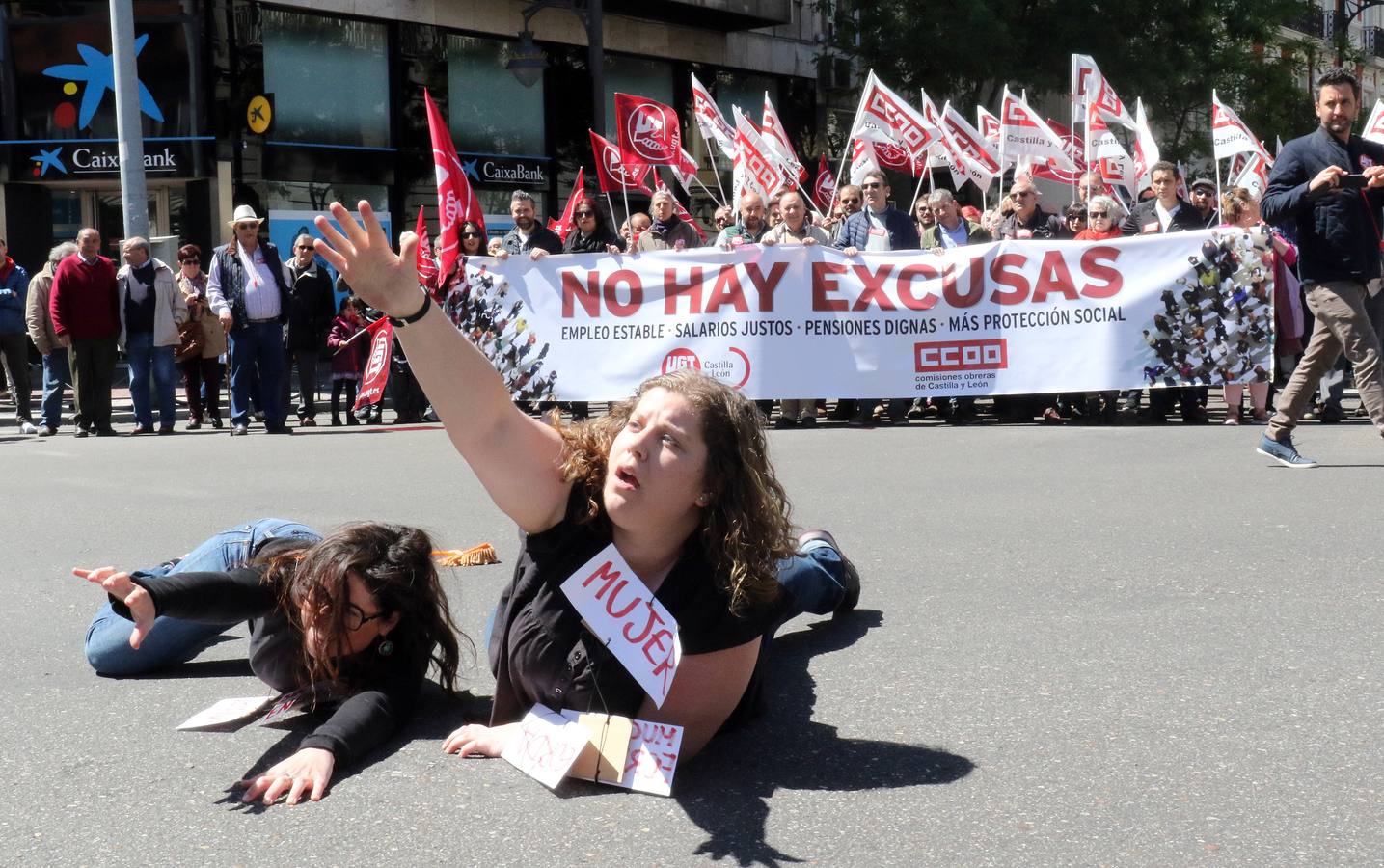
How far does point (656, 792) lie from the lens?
3328mm

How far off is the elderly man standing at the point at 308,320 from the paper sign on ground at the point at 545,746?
11533mm

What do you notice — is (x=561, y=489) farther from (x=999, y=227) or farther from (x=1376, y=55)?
(x=1376, y=55)

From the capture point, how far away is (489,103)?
27.0 meters

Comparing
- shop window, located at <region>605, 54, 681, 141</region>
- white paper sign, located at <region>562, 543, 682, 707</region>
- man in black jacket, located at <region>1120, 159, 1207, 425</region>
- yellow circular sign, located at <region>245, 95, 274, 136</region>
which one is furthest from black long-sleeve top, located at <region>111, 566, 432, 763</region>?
shop window, located at <region>605, 54, 681, 141</region>

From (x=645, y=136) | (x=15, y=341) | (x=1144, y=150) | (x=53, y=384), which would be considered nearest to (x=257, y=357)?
(x=53, y=384)

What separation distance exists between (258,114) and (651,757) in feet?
71.2

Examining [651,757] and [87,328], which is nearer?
[651,757]

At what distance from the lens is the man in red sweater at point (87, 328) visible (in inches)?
544

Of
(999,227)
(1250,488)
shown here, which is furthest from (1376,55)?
(1250,488)

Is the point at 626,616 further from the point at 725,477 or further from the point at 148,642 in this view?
the point at 148,642

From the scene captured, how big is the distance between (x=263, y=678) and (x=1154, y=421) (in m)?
9.72

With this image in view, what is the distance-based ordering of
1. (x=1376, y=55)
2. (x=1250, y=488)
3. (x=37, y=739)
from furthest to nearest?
(x=1376, y=55), (x=1250, y=488), (x=37, y=739)

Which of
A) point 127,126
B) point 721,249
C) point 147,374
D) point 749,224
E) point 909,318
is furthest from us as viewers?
point 127,126

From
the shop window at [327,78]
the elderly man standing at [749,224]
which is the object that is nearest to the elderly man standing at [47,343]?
the elderly man standing at [749,224]
